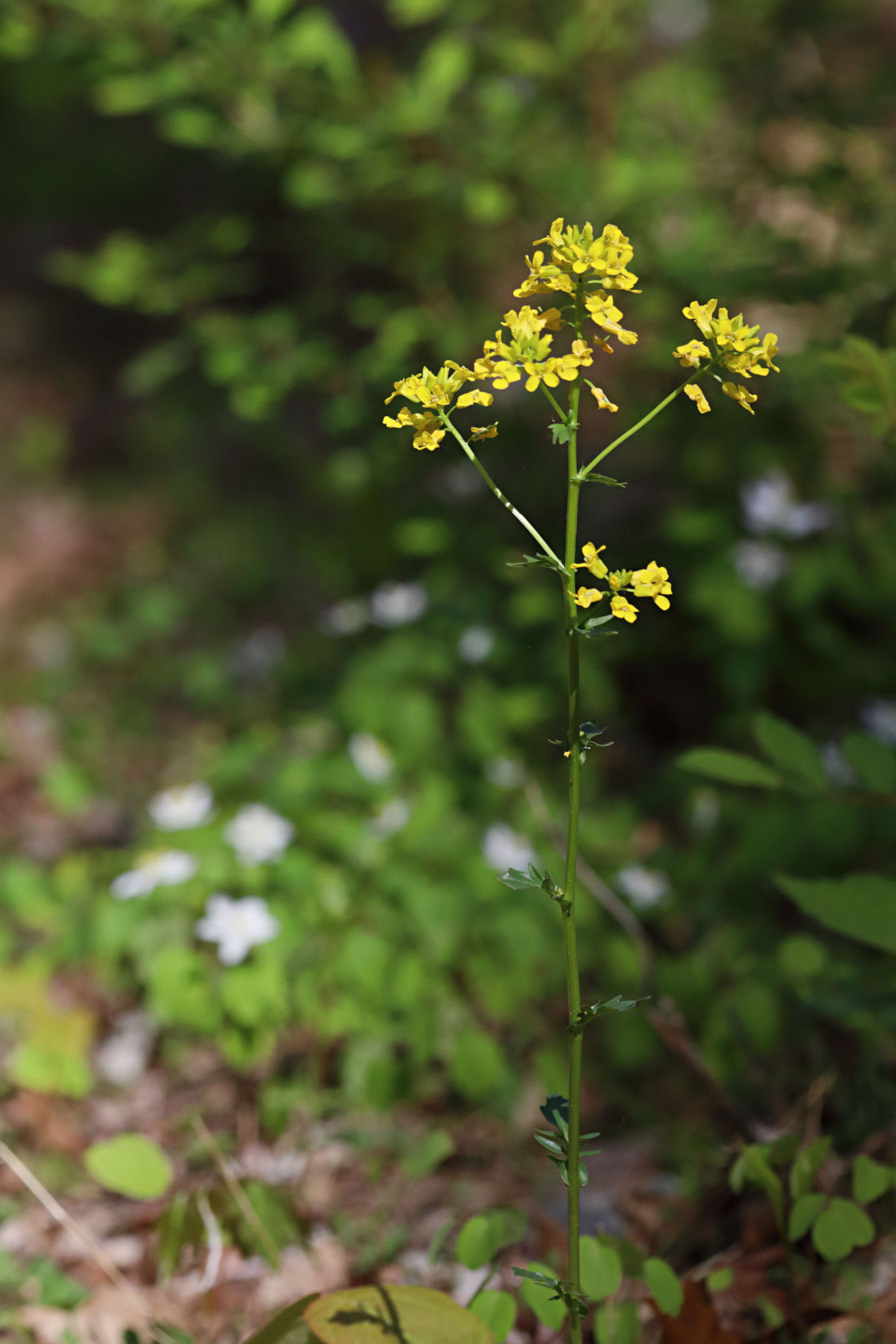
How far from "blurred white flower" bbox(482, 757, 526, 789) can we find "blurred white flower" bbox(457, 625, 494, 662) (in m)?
0.28

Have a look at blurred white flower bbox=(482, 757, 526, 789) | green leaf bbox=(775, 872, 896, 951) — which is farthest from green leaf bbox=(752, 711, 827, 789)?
blurred white flower bbox=(482, 757, 526, 789)

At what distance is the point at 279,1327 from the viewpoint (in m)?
0.97

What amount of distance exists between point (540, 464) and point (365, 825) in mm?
1104

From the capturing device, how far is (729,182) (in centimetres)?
244

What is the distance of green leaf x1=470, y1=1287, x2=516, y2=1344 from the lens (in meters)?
0.94

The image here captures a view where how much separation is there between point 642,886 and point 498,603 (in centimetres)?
86

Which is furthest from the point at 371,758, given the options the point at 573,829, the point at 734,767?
the point at 573,829

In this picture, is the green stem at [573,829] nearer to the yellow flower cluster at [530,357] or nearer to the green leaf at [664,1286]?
the yellow flower cluster at [530,357]

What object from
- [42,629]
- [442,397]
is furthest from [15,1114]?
[42,629]

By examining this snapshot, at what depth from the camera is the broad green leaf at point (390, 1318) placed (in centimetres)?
88

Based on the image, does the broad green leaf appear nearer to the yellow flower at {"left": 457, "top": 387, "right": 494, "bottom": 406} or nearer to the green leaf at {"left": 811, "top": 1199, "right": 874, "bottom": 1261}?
the green leaf at {"left": 811, "top": 1199, "right": 874, "bottom": 1261}

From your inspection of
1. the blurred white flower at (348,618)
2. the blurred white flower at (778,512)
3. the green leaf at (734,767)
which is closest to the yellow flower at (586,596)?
the green leaf at (734,767)

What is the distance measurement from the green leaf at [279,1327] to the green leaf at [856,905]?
66cm

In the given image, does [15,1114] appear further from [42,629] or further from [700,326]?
[42,629]
